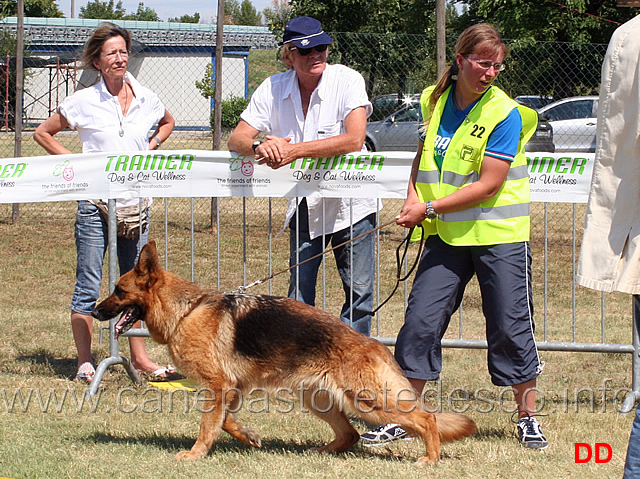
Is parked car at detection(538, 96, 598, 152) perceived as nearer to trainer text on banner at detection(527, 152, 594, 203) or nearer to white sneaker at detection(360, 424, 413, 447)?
trainer text on banner at detection(527, 152, 594, 203)

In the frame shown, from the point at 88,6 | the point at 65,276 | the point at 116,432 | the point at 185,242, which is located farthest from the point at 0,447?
the point at 88,6

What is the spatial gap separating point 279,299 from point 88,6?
8587 cm

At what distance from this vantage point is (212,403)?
13.0 feet

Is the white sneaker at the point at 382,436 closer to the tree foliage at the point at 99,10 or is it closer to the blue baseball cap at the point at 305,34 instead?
the blue baseball cap at the point at 305,34

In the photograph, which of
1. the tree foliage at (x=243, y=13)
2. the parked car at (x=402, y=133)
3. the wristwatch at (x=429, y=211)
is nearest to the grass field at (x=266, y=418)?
the wristwatch at (x=429, y=211)

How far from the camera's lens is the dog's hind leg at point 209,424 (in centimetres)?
394

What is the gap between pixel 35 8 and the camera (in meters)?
54.2

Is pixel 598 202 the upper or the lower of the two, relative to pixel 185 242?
upper

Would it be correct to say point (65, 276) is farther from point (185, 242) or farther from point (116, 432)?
point (116, 432)

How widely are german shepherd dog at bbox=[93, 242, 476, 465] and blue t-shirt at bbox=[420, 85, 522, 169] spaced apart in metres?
1.08

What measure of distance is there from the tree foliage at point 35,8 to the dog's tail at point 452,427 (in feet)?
127

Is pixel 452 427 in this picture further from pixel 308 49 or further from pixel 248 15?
pixel 248 15

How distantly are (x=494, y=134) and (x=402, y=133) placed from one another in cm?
1141

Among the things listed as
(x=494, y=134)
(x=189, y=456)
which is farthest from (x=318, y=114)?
(x=189, y=456)
